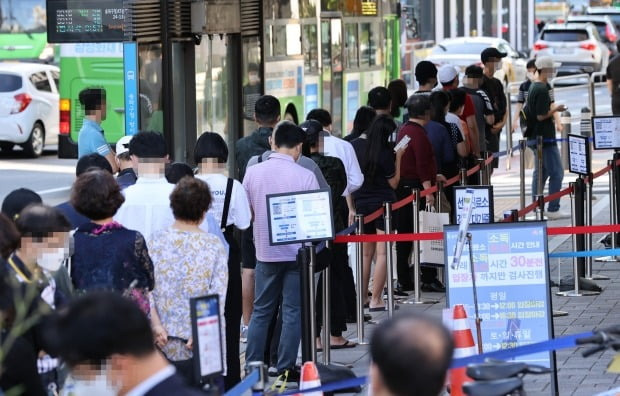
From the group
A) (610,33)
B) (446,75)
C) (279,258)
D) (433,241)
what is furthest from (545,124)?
(610,33)

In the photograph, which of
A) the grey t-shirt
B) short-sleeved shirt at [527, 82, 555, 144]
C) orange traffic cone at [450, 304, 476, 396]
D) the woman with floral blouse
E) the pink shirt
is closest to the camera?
the woman with floral blouse

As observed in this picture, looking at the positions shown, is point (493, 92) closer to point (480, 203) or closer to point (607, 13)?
point (480, 203)

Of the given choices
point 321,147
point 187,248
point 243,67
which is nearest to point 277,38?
point 243,67

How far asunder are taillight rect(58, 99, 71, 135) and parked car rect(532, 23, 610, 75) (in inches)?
978

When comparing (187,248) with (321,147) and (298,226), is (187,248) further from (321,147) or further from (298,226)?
(321,147)

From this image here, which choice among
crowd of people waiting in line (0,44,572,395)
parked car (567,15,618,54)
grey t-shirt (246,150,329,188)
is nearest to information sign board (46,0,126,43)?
crowd of people waiting in line (0,44,572,395)

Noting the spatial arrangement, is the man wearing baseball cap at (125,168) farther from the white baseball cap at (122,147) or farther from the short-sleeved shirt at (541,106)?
the short-sleeved shirt at (541,106)

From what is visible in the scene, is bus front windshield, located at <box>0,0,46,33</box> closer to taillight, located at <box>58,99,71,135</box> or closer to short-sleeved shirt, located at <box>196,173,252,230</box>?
taillight, located at <box>58,99,71,135</box>

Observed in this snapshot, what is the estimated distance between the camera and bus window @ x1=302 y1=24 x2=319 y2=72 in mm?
18188

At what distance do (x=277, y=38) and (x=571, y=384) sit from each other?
8.49 metres

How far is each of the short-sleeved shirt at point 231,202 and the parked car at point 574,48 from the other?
114 ft

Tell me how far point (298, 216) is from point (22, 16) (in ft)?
88.4

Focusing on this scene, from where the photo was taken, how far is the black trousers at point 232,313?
27.6 ft

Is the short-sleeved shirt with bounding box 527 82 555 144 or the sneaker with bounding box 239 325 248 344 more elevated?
the short-sleeved shirt with bounding box 527 82 555 144
